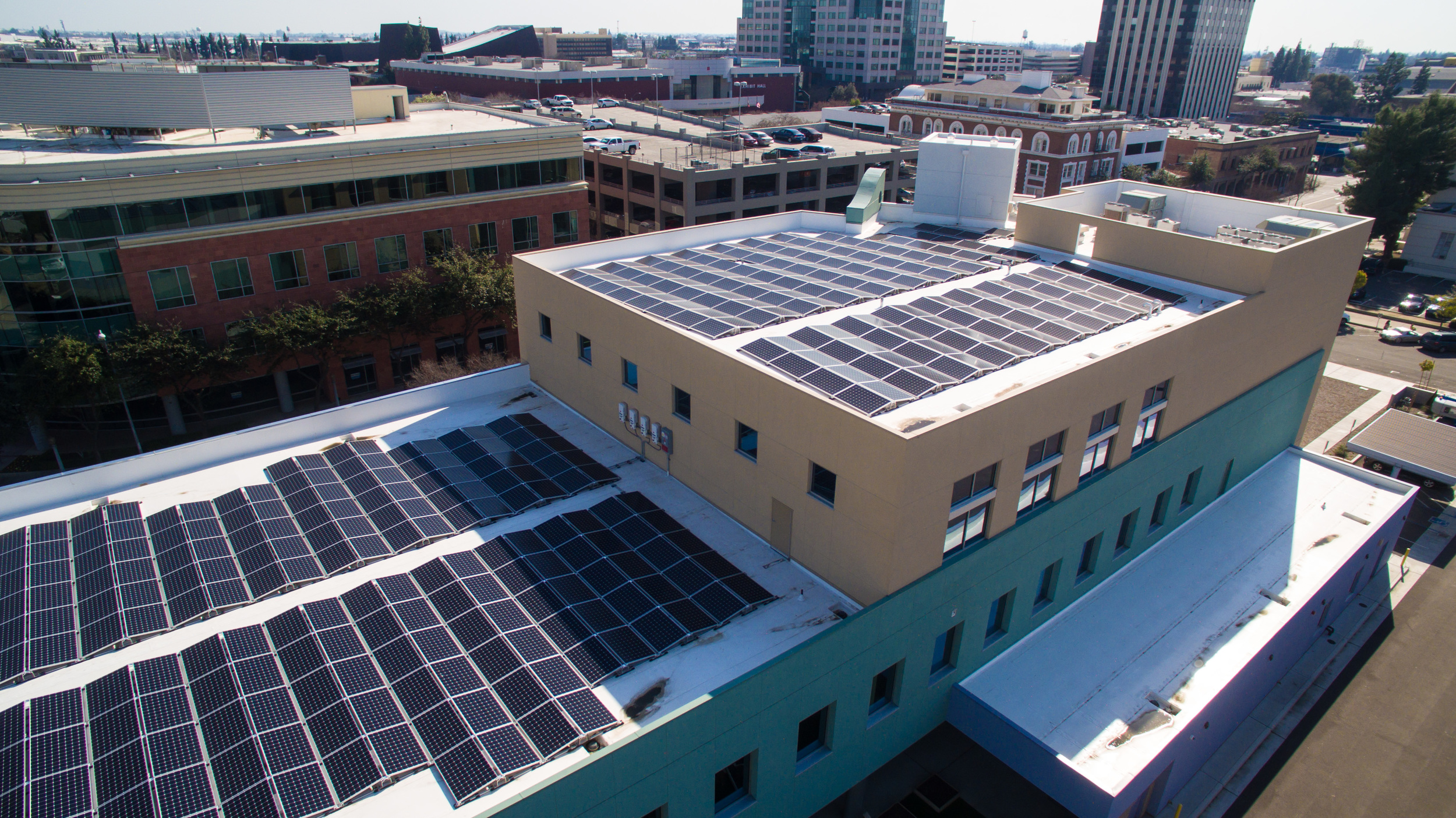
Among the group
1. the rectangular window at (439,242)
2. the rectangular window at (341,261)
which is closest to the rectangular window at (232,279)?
the rectangular window at (341,261)

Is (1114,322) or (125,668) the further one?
(1114,322)

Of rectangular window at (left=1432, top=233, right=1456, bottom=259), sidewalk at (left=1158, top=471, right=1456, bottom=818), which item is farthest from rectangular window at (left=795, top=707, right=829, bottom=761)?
rectangular window at (left=1432, top=233, right=1456, bottom=259)

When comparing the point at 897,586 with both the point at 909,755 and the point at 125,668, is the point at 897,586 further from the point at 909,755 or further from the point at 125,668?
the point at 125,668

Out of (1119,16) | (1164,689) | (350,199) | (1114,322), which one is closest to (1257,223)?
(1114,322)

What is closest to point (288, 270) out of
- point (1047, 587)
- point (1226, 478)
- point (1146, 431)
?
point (1047, 587)

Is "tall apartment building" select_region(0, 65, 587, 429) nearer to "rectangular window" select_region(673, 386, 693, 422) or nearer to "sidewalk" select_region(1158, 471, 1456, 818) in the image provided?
"rectangular window" select_region(673, 386, 693, 422)
